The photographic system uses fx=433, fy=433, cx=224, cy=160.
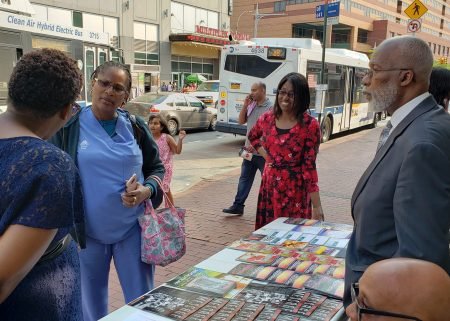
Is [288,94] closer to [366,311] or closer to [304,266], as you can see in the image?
[304,266]

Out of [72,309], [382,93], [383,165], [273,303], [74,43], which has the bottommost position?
[273,303]

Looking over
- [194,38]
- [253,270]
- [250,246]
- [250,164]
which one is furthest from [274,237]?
[194,38]

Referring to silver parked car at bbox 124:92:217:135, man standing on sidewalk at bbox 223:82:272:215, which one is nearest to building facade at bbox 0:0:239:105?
silver parked car at bbox 124:92:217:135

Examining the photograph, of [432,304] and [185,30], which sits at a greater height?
[185,30]


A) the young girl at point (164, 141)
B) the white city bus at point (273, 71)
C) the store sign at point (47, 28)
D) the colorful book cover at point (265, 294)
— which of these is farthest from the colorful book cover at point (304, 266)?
A: the white city bus at point (273, 71)

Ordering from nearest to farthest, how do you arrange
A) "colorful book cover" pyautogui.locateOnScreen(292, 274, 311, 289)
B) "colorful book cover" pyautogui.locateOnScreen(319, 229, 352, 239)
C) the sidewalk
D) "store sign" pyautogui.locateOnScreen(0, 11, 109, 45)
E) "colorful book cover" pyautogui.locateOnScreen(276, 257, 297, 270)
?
"colorful book cover" pyautogui.locateOnScreen(292, 274, 311, 289) < "colorful book cover" pyautogui.locateOnScreen(276, 257, 297, 270) < "colorful book cover" pyautogui.locateOnScreen(319, 229, 352, 239) < the sidewalk < "store sign" pyautogui.locateOnScreen(0, 11, 109, 45)

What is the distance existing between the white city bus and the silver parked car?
2102 millimetres

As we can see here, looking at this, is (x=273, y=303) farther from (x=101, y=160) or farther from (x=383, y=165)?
(x=101, y=160)

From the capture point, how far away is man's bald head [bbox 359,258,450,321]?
1.10 metres

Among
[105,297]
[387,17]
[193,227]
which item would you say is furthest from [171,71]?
[387,17]

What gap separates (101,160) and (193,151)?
950 cm

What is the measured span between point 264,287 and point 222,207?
450cm

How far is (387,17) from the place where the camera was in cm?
7044

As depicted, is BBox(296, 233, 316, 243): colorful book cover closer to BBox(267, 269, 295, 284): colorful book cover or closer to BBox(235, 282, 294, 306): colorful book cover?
BBox(267, 269, 295, 284): colorful book cover
